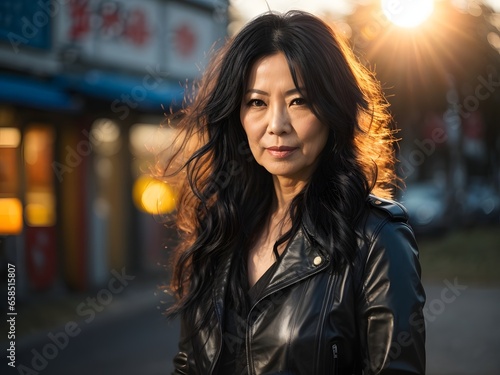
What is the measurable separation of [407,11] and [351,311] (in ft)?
26.8

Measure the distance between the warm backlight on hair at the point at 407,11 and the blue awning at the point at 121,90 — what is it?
3.24m

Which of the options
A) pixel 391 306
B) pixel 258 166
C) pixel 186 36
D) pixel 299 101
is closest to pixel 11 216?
pixel 186 36

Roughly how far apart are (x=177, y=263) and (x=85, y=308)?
8664 mm

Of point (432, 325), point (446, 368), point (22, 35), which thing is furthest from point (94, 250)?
point (446, 368)

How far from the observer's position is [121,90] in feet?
39.7

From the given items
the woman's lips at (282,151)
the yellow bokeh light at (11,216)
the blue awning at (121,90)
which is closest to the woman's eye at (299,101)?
the woman's lips at (282,151)

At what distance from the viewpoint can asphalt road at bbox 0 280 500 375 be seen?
7.57 meters

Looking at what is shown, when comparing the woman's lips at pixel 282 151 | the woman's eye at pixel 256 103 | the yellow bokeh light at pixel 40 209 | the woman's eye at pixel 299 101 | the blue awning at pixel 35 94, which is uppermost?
the woman's eye at pixel 299 101

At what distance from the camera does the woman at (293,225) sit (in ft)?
6.66

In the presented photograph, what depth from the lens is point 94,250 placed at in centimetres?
1266

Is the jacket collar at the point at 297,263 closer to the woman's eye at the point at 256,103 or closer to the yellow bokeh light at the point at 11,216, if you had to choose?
the woman's eye at the point at 256,103

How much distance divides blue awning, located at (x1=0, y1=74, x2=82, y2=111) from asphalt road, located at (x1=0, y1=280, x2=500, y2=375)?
2.93m

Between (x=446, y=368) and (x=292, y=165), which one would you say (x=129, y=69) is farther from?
(x=292, y=165)

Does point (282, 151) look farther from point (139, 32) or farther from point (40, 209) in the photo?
point (139, 32)
